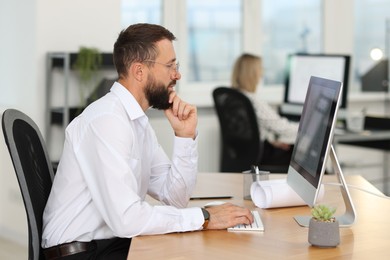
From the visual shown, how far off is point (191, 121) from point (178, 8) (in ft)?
11.7

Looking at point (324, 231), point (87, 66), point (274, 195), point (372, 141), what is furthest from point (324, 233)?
point (372, 141)

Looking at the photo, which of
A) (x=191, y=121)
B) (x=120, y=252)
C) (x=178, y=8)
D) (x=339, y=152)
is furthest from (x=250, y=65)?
(x=120, y=252)

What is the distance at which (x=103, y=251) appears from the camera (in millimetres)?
2346

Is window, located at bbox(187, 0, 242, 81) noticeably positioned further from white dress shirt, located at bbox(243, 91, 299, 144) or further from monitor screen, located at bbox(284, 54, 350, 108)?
white dress shirt, located at bbox(243, 91, 299, 144)

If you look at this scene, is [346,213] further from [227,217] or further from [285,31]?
[285,31]

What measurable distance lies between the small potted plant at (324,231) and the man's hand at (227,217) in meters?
0.27

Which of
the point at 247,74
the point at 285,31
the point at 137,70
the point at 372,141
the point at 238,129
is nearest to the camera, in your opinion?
the point at 137,70

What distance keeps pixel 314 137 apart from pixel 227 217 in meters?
0.34

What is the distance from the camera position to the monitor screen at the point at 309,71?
218 inches

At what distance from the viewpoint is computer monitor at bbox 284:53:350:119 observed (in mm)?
5539

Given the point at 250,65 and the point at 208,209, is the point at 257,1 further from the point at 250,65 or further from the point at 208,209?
the point at 208,209

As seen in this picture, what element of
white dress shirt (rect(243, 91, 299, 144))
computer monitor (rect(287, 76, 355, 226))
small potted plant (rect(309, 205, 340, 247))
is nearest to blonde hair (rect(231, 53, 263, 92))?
white dress shirt (rect(243, 91, 299, 144))

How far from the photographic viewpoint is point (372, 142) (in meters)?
6.29

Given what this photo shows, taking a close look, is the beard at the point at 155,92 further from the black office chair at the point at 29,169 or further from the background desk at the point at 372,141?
the background desk at the point at 372,141
